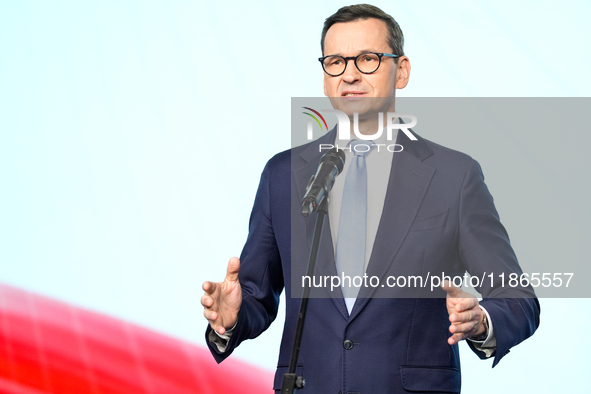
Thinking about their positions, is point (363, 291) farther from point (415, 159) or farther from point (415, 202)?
point (415, 159)

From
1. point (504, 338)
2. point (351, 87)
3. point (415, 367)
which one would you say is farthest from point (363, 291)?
point (351, 87)

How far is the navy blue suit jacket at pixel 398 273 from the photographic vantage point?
5.52 feet

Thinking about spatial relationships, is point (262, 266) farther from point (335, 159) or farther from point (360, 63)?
point (360, 63)

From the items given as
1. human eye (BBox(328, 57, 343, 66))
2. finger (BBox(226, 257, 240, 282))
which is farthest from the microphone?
human eye (BBox(328, 57, 343, 66))

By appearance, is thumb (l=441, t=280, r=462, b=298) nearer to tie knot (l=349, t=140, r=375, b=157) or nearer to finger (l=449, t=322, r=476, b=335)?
finger (l=449, t=322, r=476, b=335)

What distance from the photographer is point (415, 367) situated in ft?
5.55

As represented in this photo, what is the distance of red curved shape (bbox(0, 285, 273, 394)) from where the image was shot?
3.39 metres

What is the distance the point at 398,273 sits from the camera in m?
1.75

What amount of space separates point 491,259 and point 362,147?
0.52 metres

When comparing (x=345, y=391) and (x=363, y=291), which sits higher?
(x=363, y=291)

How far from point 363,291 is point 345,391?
0.27 meters

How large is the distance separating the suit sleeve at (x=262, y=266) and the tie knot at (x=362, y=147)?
30cm

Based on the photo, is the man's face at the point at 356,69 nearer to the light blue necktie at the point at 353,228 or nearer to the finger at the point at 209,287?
the light blue necktie at the point at 353,228

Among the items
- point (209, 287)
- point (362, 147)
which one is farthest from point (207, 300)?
point (362, 147)
